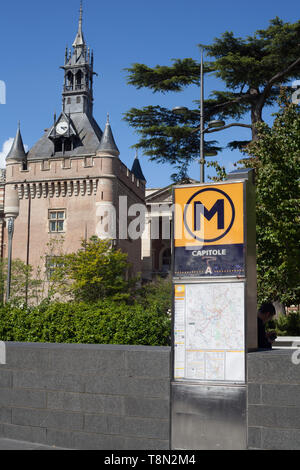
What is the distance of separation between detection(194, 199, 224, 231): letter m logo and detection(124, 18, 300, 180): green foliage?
2229 cm

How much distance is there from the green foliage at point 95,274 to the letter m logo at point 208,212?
31.8m

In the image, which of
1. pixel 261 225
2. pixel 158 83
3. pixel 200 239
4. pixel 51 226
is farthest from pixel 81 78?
pixel 200 239

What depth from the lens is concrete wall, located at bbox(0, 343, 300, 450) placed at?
474 cm

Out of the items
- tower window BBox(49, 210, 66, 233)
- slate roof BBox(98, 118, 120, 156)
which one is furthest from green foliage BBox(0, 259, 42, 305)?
slate roof BBox(98, 118, 120, 156)

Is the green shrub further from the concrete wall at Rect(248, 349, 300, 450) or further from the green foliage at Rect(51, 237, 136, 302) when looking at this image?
the concrete wall at Rect(248, 349, 300, 450)

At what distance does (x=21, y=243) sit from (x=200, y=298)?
4353cm

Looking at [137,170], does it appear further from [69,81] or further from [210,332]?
[210,332]

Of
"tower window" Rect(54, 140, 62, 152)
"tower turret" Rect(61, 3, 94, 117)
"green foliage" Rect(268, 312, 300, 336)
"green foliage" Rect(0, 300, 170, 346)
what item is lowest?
"green foliage" Rect(268, 312, 300, 336)

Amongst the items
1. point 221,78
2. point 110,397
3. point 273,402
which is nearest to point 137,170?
Answer: point 221,78

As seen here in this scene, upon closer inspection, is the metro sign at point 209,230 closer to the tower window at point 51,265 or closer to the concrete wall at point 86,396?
the concrete wall at point 86,396

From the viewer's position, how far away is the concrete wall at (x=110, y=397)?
4.74 metres

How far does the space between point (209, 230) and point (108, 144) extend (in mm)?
43594
